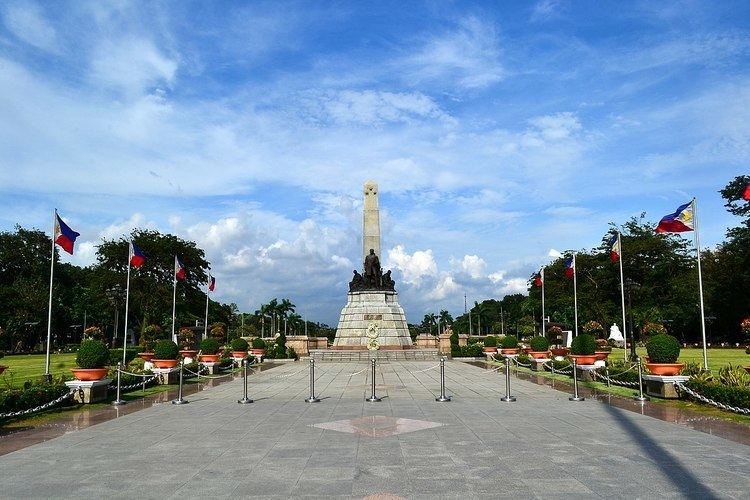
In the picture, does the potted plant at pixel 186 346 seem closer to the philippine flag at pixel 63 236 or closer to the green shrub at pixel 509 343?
the philippine flag at pixel 63 236

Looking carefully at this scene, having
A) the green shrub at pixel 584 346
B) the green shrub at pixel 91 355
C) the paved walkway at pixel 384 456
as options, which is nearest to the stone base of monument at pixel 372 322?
the green shrub at pixel 584 346

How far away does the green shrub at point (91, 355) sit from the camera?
625 inches

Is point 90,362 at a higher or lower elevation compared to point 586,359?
higher

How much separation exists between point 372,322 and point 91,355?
28823mm

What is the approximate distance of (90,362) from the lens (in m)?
15.9

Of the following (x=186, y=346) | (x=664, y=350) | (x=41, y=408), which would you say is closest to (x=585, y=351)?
(x=664, y=350)

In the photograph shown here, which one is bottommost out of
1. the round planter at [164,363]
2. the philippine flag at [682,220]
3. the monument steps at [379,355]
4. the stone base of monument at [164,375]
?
the monument steps at [379,355]

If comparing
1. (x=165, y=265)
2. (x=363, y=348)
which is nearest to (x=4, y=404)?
(x=363, y=348)

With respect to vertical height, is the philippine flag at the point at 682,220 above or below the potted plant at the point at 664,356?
above

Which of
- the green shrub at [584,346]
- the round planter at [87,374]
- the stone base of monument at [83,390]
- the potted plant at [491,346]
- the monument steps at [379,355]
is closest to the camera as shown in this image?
the stone base of monument at [83,390]

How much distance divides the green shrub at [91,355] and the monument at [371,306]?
2673 centimetres

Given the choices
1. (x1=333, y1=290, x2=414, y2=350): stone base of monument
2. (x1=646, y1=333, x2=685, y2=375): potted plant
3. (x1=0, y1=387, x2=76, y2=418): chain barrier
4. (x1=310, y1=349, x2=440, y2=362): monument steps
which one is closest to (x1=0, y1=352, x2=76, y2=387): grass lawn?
(x1=0, y1=387, x2=76, y2=418): chain barrier

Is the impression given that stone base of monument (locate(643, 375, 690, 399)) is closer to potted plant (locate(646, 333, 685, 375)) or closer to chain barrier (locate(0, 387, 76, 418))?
potted plant (locate(646, 333, 685, 375))

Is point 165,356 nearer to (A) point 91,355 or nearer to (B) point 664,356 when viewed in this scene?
(A) point 91,355
